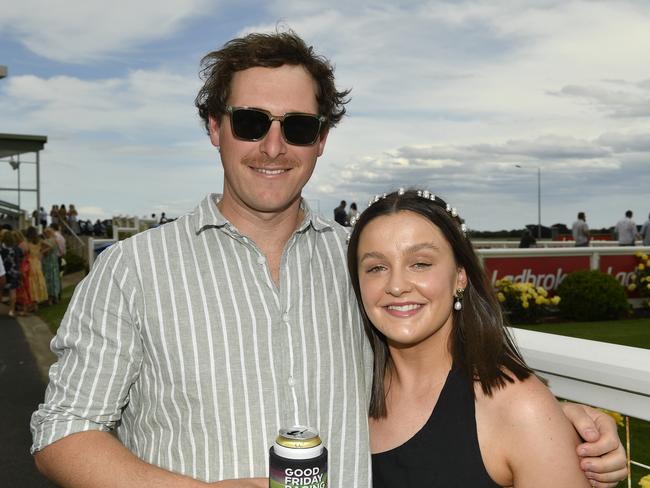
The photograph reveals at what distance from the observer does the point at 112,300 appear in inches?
83.9

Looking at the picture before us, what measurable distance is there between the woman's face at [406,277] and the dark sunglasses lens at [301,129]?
40cm

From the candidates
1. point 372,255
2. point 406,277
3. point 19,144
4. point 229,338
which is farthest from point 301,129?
point 19,144

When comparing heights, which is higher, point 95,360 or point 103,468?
point 95,360

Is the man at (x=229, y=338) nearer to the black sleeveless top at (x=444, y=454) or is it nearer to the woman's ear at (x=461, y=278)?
the black sleeveless top at (x=444, y=454)

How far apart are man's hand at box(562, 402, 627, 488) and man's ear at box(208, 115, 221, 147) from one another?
1591 mm

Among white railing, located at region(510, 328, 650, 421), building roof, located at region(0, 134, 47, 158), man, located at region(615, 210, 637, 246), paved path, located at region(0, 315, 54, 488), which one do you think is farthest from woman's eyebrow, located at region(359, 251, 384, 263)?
building roof, located at region(0, 134, 47, 158)

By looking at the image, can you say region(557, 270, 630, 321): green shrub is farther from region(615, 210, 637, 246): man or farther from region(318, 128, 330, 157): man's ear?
region(318, 128, 330, 157): man's ear

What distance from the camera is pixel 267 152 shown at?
96.1 inches

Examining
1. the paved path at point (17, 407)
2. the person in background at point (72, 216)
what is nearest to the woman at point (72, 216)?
the person in background at point (72, 216)

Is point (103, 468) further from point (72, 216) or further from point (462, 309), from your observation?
point (72, 216)

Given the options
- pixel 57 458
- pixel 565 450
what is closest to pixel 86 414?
pixel 57 458

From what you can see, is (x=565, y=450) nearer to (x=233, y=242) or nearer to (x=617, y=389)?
(x=617, y=389)

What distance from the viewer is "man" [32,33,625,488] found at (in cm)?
207

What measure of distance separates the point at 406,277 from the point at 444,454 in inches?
23.2
